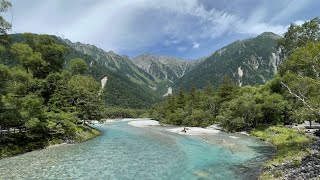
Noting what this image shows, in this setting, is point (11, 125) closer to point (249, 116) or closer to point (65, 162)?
point (65, 162)

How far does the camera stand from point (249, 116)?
7962 cm

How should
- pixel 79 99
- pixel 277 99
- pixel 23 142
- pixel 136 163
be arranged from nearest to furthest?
pixel 136 163
pixel 23 142
pixel 79 99
pixel 277 99

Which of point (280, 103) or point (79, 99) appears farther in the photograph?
point (280, 103)

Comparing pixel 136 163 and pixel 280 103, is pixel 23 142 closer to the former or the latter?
pixel 136 163

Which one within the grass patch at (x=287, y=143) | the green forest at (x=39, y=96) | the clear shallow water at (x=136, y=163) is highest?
the green forest at (x=39, y=96)

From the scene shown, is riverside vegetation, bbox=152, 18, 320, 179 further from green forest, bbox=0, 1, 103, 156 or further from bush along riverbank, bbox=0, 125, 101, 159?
green forest, bbox=0, 1, 103, 156

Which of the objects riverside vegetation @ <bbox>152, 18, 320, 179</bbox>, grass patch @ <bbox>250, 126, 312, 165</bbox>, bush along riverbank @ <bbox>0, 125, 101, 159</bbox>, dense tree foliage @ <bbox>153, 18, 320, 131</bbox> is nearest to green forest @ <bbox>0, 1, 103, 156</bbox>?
bush along riverbank @ <bbox>0, 125, 101, 159</bbox>

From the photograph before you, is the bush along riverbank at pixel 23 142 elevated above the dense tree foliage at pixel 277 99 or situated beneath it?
situated beneath

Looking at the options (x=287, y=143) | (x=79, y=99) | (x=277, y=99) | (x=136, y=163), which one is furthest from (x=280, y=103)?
(x=136, y=163)

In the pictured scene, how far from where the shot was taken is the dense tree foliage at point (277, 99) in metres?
33.3

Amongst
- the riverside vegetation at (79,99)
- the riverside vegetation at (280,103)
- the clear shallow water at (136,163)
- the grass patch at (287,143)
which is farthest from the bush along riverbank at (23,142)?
the grass patch at (287,143)

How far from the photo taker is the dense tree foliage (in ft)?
109

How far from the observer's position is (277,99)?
253 ft

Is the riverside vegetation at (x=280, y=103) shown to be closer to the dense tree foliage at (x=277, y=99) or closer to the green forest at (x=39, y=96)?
the dense tree foliage at (x=277, y=99)
